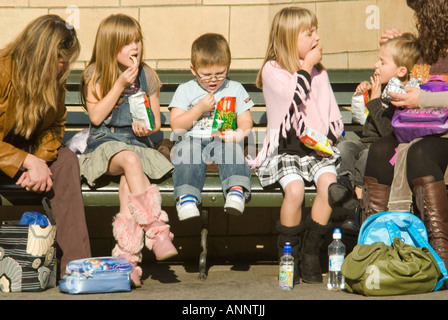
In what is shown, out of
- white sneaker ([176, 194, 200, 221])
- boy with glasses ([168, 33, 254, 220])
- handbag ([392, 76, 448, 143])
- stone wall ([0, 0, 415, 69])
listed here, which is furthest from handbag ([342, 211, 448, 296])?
stone wall ([0, 0, 415, 69])

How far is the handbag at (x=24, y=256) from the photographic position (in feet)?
15.1

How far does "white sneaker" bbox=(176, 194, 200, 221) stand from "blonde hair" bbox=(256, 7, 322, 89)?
111 cm

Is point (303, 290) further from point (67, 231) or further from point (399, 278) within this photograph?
point (67, 231)

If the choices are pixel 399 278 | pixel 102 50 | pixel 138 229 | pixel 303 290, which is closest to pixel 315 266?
pixel 303 290

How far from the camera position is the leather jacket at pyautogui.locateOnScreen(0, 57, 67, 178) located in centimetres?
488


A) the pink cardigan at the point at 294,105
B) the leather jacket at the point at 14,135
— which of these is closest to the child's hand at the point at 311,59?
the pink cardigan at the point at 294,105

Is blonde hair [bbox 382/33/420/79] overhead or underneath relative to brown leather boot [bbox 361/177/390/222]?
overhead

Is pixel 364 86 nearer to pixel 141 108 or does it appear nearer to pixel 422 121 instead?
pixel 422 121

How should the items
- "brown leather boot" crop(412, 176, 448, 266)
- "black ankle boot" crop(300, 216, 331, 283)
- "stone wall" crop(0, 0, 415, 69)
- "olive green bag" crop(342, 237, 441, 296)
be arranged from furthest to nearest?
"stone wall" crop(0, 0, 415, 69), "black ankle boot" crop(300, 216, 331, 283), "brown leather boot" crop(412, 176, 448, 266), "olive green bag" crop(342, 237, 441, 296)

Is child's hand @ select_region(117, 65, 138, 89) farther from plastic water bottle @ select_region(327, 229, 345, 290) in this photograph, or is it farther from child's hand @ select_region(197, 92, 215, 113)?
plastic water bottle @ select_region(327, 229, 345, 290)

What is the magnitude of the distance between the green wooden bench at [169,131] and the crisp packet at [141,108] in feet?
1.36

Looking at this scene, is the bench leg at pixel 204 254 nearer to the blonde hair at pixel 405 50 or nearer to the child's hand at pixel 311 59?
the child's hand at pixel 311 59

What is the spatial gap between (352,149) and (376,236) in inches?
34.4

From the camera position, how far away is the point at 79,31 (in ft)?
22.8
